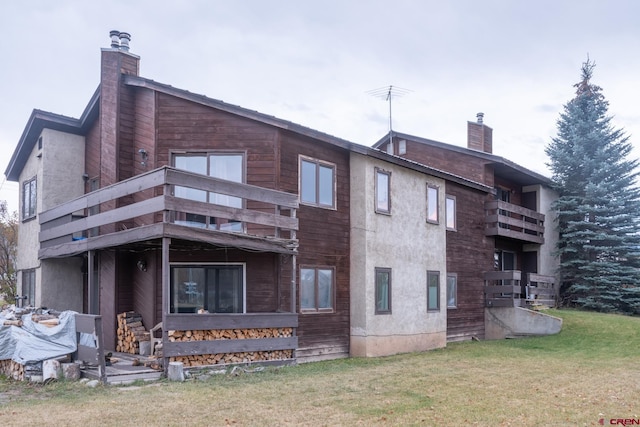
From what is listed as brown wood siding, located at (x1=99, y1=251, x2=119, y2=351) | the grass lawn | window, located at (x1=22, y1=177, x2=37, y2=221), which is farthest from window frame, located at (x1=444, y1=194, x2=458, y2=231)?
window, located at (x1=22, y1=177, x2=37, y2=221)

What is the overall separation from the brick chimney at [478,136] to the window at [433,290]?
30.1 ft

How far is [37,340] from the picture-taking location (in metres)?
12.6

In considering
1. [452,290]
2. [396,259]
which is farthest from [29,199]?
[452,290]

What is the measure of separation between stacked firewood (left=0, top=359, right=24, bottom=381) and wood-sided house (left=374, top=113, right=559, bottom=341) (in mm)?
13841

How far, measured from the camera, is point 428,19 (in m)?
17.8

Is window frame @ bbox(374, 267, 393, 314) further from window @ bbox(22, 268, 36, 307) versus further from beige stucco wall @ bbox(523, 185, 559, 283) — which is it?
beige stucco wall @ bbox(523, 185, 559, 283)

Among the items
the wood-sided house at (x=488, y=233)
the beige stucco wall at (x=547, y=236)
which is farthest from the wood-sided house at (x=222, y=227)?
the beige stucco wall at (x=547, y=236)

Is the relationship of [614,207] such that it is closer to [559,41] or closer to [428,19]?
[559,41]

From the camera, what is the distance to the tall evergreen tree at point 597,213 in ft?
92.3

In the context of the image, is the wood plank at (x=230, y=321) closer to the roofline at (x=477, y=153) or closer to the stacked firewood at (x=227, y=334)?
the stacked firewood at (x=227, y=334)

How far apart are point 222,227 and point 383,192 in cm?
551

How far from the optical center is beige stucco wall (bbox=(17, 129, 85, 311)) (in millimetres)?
17703

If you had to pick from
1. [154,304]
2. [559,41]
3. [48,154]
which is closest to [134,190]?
[154,304]

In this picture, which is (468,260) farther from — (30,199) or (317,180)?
(30,199)
